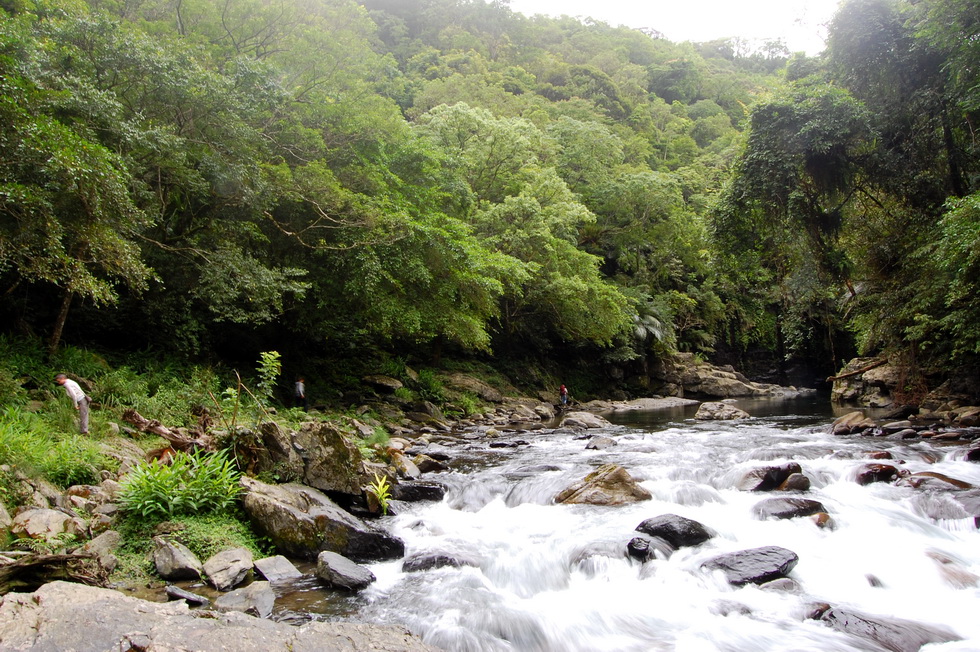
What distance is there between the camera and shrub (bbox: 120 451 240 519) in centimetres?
556

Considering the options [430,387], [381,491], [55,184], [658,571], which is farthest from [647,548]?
[430,387]

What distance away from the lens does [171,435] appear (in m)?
8.31

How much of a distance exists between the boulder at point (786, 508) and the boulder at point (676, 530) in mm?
1106

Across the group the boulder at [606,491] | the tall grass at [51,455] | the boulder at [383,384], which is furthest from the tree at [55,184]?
the boulder at [383,384]

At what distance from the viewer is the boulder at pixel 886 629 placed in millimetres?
4254

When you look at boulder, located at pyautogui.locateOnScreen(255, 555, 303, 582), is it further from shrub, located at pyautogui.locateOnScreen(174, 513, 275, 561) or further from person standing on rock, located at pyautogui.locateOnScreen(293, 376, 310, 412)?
person standing on rock, located at pyautogui.locateOnScreen(293, 376, 310, 412)

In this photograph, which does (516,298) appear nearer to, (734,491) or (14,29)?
(734,491)

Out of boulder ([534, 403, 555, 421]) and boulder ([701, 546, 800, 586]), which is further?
boulder ([534, 403, 555, 421])

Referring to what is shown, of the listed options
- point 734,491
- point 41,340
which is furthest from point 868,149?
point 41,340

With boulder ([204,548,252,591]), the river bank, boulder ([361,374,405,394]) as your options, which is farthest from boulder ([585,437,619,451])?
boulder ([204,548,252,591])

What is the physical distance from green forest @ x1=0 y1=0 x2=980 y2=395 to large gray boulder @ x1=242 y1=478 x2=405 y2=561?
459 cm

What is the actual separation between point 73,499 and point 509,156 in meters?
22.4

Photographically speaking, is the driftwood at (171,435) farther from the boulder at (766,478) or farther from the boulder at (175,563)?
the boulder at (766,478)

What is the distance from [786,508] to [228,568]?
6.58 metres
